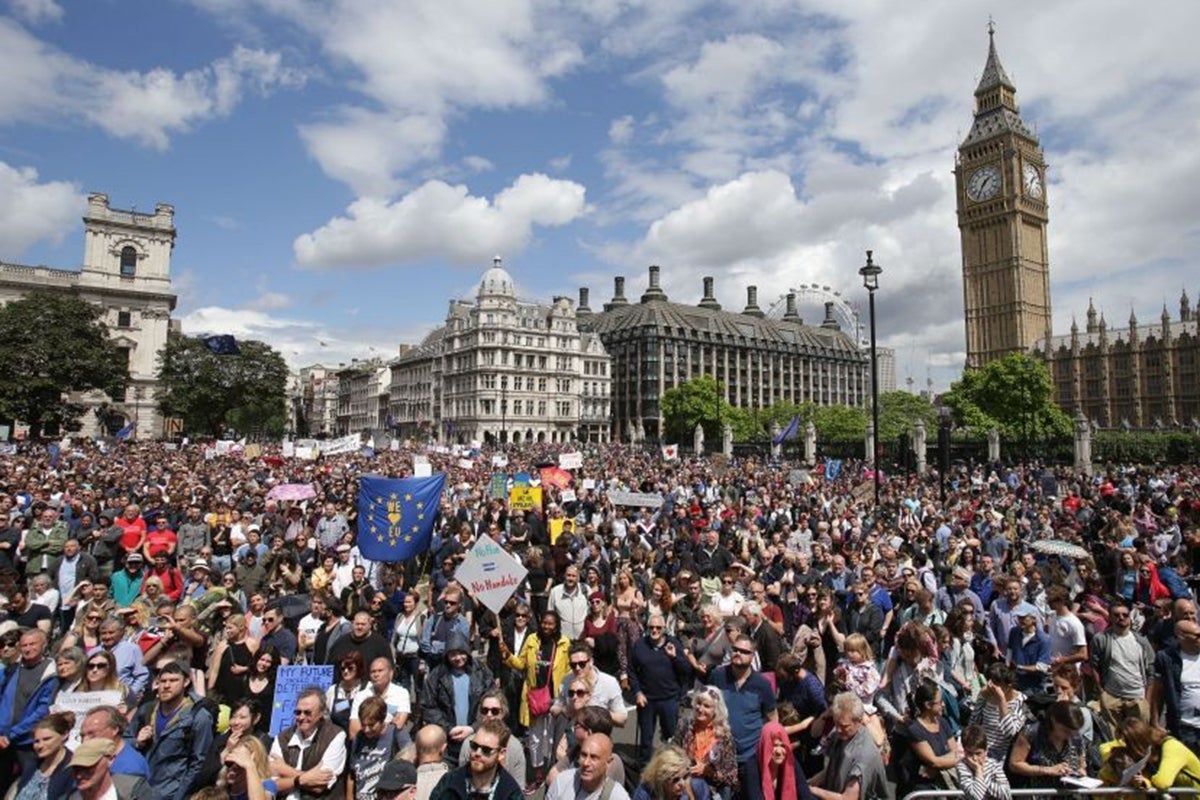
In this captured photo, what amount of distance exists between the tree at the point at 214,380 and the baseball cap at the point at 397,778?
6375 cm

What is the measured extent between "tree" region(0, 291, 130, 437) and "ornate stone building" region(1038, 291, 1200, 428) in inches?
4176

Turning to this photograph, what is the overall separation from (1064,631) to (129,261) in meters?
85.2

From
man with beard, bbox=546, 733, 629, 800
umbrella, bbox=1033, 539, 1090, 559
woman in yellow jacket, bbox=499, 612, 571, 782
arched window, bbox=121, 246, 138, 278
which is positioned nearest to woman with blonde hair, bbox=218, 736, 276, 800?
man with beard, bbox=546, 733, 629, 800

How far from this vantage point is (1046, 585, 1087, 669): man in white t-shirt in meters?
7.32

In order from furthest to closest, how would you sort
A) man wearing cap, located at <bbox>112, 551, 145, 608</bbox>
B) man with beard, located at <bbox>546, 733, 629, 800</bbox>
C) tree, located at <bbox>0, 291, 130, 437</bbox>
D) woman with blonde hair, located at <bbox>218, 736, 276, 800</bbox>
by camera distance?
tree, located at <bbox>0, 291, 130, 437</bbox> → man wearing cap, located at <bbox>112, 551, 145, 608</bbox> → woman with blonde hair, located at <bbox>218, 736, 276, 800</bbox> → man with beard, located at <bbox>546, 733, 629, 800</bbox>

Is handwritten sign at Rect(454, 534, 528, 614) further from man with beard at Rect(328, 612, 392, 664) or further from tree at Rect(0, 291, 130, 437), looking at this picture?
tree at Rect(0, 291, 130, 437)

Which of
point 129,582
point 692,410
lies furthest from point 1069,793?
point 692,410

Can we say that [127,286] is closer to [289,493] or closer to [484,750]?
[289,493]

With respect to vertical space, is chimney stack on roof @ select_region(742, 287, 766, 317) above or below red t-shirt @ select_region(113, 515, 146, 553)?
above

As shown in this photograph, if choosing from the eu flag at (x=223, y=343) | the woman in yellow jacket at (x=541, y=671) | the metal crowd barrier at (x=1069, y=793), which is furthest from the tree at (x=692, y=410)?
the metal crowd barrier at (x=1069, y=793)

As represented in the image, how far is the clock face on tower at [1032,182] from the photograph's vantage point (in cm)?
10774

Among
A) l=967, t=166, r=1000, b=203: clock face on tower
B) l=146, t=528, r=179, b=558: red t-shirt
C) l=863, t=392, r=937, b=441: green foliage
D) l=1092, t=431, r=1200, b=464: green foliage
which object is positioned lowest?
l=146, t=528, r=179, b=558: red t-shirt

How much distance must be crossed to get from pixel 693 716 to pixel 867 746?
1176mm

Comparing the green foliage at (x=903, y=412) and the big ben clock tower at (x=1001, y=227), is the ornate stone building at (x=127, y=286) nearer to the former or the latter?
the green foliage at (x=903, y=412)
